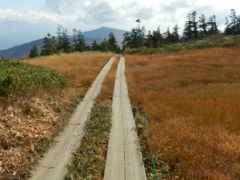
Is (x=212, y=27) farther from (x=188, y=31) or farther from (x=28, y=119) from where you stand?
→ (x=28, y=119)

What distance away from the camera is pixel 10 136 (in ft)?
55.3

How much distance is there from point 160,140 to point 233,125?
4542 mm

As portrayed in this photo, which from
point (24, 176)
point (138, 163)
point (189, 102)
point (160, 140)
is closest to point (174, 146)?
point (160, 140)

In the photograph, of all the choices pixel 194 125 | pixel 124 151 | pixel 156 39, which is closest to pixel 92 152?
pixel 124 151

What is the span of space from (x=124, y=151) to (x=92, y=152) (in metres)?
1.33

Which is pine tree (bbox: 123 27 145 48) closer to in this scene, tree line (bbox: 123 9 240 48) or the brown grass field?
tree line (bbox: 123 9 240 48)

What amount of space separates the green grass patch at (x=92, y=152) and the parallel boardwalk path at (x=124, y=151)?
0.87 feet

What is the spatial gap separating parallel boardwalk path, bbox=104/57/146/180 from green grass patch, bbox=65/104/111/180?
0.87 feet

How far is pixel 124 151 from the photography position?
16.3 meters

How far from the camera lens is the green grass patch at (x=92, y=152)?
44.9 feet

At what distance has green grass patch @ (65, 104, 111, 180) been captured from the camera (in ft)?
44.9

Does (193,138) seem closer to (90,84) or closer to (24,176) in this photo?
(24,176)

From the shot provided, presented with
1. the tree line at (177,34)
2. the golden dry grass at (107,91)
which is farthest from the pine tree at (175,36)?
the golden dry grass at (107,91)

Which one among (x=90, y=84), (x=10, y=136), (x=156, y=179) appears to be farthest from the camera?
(x=90, y=84)
